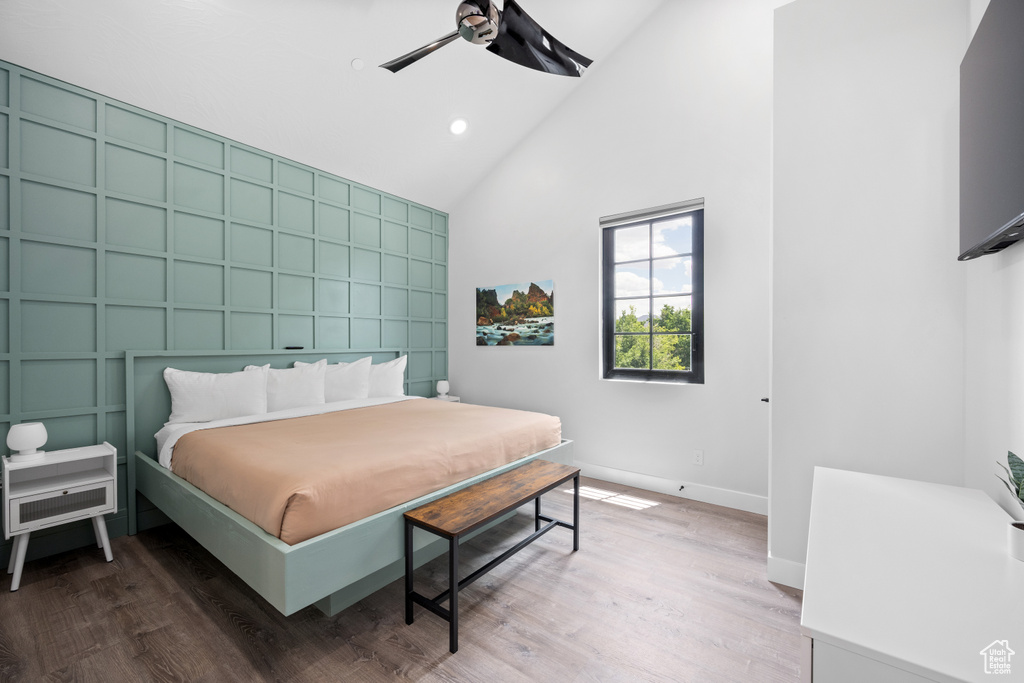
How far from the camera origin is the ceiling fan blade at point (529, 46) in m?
2.00

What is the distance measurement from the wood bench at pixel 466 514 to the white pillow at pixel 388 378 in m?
1.85

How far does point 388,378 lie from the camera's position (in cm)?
395

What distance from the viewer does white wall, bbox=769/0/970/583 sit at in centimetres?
176

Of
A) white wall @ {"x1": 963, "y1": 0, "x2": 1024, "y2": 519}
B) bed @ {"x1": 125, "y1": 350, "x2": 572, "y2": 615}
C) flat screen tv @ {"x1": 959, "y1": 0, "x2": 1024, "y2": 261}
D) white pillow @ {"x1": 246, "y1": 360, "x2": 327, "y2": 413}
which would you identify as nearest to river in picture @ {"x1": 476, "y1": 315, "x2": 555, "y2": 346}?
bed @ {"x1": 125, "y1": 350, "x2": 572, "y2": 615}

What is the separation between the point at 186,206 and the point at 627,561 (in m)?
3.58

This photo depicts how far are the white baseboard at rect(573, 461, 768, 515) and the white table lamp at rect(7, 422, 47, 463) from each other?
3412 millimetres

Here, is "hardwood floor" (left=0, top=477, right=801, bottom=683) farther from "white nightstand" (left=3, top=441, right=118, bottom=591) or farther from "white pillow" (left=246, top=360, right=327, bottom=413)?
"white pillow" (left=246, top=360, right=327, bottom=413)

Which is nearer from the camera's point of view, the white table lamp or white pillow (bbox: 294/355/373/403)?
Result: the white table lamp

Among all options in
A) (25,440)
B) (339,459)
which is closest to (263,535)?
(339,459)

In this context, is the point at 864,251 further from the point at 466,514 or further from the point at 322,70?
the point at 322,70

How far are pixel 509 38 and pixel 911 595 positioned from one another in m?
2.43

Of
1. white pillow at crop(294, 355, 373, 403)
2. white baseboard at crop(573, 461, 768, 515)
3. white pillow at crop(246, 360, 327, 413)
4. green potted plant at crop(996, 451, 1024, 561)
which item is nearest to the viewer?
green potted plant at crop(996, 451, 1024, 561)

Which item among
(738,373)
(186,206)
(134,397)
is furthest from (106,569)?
(738,373)

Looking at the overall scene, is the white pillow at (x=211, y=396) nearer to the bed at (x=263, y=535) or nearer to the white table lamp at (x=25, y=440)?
the bed at (x=263, y=535)
